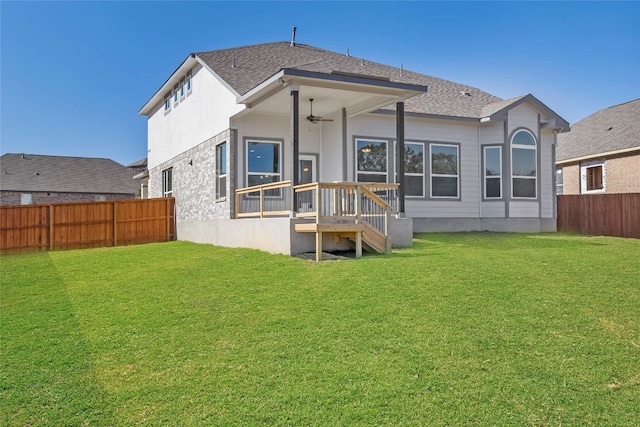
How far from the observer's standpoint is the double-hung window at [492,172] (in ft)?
54.2

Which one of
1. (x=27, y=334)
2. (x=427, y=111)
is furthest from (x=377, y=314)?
(x=427, y=111)

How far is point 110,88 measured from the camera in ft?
87.7

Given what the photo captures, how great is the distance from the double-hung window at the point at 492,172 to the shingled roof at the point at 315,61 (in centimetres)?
126

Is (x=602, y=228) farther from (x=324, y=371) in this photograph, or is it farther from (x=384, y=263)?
(x=324, y=371)

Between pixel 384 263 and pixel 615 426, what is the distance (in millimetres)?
5387

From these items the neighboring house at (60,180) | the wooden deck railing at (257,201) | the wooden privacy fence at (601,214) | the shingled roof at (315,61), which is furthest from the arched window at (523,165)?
the neighboring house at (60,180)

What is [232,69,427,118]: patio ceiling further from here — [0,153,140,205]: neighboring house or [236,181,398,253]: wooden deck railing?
[0,153,140,205]: neighboring house

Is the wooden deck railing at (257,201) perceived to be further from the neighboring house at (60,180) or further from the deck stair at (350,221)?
the neighboring house at (60,180)

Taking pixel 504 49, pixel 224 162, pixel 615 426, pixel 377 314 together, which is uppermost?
pixel 504 49

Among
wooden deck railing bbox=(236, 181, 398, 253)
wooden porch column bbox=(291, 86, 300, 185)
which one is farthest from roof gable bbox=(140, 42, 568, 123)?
wooden deck railing bbox=(236, 181, 398, 253)

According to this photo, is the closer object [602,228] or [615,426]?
[615,426]

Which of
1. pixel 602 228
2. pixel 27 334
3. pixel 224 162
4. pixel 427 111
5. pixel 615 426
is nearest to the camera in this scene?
pixel 615 426

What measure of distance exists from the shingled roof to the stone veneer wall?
2.02 m

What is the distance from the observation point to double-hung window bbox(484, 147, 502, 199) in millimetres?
16516
